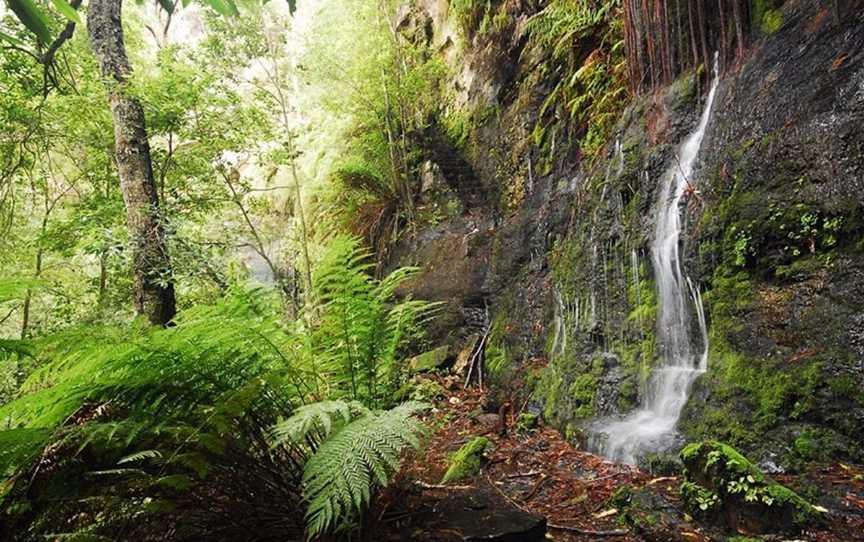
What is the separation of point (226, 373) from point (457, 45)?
9.91 meters

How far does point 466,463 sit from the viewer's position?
10.0 ft

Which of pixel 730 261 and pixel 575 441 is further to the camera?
pixel 575 441

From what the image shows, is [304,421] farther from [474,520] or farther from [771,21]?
[771,21]

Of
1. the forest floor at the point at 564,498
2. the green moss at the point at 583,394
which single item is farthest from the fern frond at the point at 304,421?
the green moss at the point at 583,394

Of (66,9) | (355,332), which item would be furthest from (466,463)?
(66,9)

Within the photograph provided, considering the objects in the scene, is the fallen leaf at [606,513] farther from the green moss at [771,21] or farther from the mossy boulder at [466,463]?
the green moss at [771,21]

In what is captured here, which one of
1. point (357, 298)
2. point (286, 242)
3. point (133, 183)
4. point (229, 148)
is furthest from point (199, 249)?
point (286, 242)

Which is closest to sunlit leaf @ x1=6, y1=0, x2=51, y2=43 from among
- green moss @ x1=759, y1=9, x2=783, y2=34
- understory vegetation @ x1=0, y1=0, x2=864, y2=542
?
understory vegetation @ x1=0, y1=0, x2=864, y2=542

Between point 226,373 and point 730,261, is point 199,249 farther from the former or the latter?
point 730,261

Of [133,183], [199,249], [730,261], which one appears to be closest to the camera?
[730,261]

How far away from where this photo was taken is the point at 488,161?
8289 millimetres

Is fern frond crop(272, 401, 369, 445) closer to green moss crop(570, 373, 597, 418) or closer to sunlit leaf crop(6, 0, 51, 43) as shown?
sunlit leaf crop(6, 0, 51, 43)

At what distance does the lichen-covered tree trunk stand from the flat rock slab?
3.58m

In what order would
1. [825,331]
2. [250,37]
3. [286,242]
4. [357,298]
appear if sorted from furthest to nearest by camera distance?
1. [286,242]
2. [250,37]
3. [825,331]
4. [357,298]
